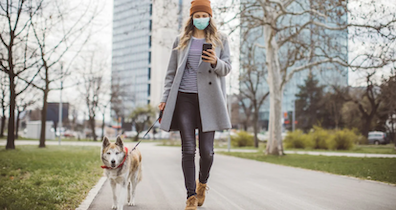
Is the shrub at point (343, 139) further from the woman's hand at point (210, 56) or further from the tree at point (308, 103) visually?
the tree at point (308, 103)

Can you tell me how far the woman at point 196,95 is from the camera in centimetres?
405

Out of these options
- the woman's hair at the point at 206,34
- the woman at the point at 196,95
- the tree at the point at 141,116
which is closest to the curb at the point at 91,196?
the woman at the point at 196,95

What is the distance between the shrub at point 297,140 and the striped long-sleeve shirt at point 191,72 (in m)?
25.3

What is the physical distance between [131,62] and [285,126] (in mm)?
76362

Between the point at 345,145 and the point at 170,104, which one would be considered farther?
the point at 345,145

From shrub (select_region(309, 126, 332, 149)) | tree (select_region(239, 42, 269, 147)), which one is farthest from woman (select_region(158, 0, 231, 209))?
shrub (select_region(309, 126, 332, 149))

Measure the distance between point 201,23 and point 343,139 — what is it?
24.4 m

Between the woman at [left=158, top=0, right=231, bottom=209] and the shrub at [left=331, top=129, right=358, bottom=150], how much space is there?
78.8 ft

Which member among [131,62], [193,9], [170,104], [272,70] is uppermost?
[131,62]

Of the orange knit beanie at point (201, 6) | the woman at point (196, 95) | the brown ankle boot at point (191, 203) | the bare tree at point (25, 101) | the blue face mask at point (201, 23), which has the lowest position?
the brown ankle boot at point (191, 203)

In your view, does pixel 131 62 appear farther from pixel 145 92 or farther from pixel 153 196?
pixel 153 196

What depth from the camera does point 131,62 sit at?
13675 centimetres

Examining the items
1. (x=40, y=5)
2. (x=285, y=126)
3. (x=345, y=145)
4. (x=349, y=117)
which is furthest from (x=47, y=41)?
(x=285, y=126)

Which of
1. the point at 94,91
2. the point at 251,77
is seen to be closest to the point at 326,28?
the point at 251,77
